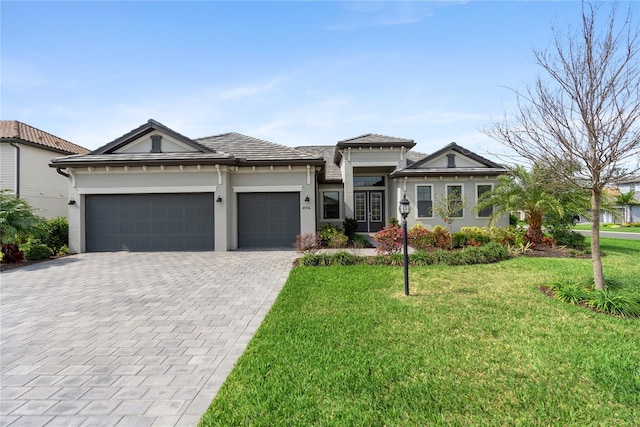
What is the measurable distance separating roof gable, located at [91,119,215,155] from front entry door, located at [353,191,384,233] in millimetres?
10007

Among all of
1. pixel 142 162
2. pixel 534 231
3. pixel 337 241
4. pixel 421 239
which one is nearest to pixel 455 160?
pixel 534 231

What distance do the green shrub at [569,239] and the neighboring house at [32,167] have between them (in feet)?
81.4

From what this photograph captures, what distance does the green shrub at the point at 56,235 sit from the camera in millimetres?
11664

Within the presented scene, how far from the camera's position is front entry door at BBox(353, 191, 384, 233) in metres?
18.9

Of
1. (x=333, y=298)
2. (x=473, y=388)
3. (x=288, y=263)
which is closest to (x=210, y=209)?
(x=288, y=263)

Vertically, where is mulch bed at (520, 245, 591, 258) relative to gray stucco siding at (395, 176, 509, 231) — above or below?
below

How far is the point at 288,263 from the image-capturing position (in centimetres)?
947

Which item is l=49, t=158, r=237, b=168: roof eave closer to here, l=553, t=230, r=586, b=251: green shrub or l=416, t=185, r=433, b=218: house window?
l=416, t=185, r=433, b=218: house window

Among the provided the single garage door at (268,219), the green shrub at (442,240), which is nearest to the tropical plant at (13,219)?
the single garage door at (268,219)

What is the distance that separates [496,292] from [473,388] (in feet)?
12.7

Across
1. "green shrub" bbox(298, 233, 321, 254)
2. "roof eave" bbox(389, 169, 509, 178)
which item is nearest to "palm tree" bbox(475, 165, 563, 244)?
"roof eave" bbox(389, 169, 509, 178)

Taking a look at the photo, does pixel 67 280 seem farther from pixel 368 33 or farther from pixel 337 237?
pixel 368 33

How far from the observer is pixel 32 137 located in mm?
17016

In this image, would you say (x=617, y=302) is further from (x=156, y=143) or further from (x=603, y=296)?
(x=156, y=143)
